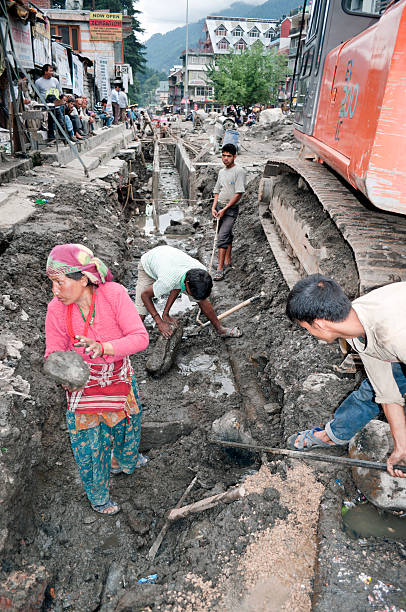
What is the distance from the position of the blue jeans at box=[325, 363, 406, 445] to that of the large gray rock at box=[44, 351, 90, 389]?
1659mm

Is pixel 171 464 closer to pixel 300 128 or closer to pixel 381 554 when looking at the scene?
pixel 381 554

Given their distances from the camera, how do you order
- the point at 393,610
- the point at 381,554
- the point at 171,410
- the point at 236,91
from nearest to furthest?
the point at 393,610 < the point at 381,554 < the point at 171,410 < the point at 236,91

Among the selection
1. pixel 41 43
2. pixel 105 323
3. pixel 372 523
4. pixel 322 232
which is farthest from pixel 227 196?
pixel 41 43

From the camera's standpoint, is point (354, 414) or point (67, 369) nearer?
point (67, 369)

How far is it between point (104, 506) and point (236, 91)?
104 feet

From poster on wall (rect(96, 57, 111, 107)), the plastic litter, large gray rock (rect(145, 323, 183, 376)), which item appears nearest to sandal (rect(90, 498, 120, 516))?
the plastic litter

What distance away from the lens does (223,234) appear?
6719mm

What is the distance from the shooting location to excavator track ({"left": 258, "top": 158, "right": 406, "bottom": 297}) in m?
3.02

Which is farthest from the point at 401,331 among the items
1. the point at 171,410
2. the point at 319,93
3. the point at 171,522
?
the point at 319,93

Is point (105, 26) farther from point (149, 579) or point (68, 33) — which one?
point (149, 579)

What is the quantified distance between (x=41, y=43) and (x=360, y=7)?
39.1 feet

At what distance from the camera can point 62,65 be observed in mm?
16750

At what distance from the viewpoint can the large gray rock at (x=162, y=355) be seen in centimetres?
468

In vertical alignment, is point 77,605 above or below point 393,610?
below
